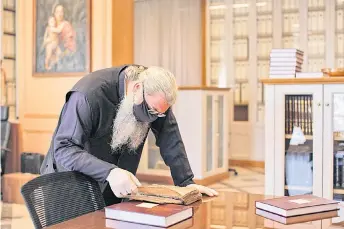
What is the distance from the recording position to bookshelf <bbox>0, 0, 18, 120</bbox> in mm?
7637

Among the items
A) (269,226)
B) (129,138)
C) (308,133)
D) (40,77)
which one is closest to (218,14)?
(40,77)

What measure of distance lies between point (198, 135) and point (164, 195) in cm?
473

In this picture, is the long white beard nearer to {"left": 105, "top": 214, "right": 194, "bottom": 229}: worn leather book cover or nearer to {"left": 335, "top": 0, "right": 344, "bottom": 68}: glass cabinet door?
{"left": 105, "top": 214, "right": 194, "bottom": 229}: worn leather book cover

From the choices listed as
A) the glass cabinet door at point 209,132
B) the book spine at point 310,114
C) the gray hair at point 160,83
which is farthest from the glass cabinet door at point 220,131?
the gray hair at point 160,83

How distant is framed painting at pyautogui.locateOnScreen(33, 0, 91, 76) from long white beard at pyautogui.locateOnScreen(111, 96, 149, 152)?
3348mm

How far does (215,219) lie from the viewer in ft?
5.64

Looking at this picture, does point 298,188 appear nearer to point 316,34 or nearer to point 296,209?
point 296,209

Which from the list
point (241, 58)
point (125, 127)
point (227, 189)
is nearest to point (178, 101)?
point (227, 189)

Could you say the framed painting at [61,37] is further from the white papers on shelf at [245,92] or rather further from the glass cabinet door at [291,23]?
the glass cabinet door at [291,23]

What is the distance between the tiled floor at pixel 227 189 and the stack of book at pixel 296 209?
10.0 ft

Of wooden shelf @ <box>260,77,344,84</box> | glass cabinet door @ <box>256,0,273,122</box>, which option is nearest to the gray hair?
wooden shelf @ <box>260,77,344,84</box>

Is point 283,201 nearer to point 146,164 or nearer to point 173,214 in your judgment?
point 173,214

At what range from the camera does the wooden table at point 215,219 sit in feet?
5.15

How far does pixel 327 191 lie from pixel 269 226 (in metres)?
2.30
